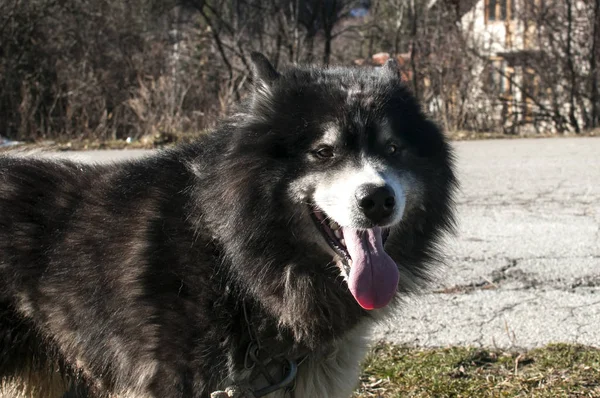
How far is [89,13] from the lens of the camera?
17.5 meters

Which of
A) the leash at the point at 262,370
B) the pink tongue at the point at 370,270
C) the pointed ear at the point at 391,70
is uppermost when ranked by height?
the pointed ear at the point at 391,70

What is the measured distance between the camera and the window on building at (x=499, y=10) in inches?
621

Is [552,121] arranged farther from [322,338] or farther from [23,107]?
[322,338]

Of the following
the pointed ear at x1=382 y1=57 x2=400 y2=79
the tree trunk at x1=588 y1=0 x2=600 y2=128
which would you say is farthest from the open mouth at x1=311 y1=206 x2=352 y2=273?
the tree trunk at x1=588 y1=0 x2=600 y2=128

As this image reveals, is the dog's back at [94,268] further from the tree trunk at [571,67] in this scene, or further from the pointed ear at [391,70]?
the tree trunk at [571,67]

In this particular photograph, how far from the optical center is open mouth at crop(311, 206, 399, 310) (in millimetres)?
2455

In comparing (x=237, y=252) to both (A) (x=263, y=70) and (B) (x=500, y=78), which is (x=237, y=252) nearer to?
(A) (x=263, y=70)

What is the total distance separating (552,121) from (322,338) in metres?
13.9

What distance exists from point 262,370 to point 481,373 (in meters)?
1.34

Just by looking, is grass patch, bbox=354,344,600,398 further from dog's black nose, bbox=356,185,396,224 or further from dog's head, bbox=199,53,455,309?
dog's black nose, bbox=356,185,396,224

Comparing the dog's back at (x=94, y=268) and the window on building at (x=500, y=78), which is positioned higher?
the window on building at (x=500, y=78)

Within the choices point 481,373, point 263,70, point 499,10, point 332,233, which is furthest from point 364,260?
point 499,10

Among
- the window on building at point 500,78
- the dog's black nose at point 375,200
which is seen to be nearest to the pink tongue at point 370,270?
the dog's black nose at point 375,200

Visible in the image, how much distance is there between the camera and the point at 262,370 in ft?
8.15
